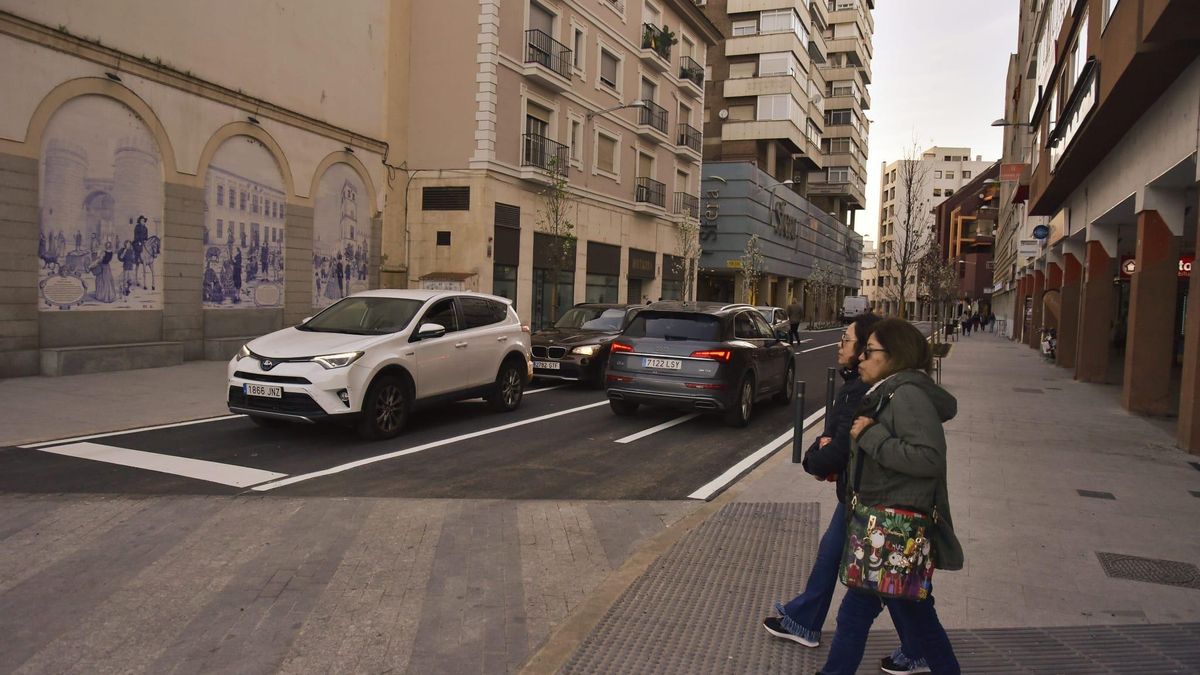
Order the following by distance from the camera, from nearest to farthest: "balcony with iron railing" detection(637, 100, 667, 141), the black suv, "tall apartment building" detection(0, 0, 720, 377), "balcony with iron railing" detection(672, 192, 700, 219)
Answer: the black suv < "tall apartment building" detection(0, 0, 720, 377) < "balcony with iron railing" detection(637, 100, 667, 141) < "balcony with iron railing" detection(672, 192, 700, 219)

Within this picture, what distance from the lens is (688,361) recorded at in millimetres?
10289

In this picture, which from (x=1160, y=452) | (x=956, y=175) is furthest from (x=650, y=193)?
(x=956, y=175)

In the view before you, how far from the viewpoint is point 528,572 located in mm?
4855

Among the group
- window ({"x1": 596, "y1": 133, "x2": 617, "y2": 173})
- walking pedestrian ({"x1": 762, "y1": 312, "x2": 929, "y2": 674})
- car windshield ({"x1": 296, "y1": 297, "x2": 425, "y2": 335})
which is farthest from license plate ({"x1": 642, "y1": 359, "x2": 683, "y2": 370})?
window ({"x1": 596, "y1": 133, "x2": 617, "y2": 173})

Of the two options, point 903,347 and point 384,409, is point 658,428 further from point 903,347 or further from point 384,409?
point 903,347

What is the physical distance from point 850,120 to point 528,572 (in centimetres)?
7098

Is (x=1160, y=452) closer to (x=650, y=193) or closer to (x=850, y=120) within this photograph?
(x=650, y=193)

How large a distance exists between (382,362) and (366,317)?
1124mm

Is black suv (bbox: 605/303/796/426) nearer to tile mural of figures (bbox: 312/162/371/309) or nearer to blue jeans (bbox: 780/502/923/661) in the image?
blue jeans (bbox: 780/502/923/661)

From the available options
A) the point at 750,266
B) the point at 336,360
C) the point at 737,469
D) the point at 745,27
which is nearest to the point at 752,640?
the point at 737,469

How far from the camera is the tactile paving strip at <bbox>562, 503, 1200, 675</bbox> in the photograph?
3.65 metres

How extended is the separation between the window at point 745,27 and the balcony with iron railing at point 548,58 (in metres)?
29.1

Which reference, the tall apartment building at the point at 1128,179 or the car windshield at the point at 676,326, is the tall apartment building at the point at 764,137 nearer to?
the tall apartment building at the point at 1128,179

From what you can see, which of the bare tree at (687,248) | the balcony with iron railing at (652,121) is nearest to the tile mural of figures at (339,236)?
the balcony with iron railing at (652,121)
